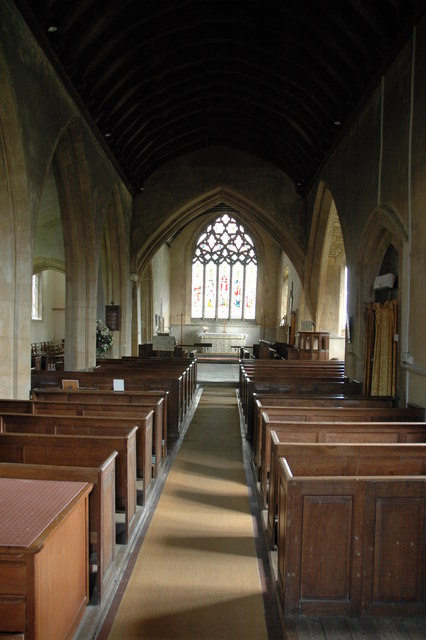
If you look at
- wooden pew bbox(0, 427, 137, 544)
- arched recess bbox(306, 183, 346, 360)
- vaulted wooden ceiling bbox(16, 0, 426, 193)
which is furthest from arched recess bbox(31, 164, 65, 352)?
wooden pew bbox(0, 427, 137, 544)

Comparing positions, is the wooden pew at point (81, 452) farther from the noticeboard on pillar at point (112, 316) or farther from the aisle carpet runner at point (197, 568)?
the noticeboard on pillar at point (112, 316)

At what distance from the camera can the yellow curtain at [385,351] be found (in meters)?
5.62

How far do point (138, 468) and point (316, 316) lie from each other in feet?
29.3

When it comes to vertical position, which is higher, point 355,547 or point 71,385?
point 71,385

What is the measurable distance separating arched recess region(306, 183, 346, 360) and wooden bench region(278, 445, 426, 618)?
832 cm

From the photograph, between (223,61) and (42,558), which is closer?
(42,558)

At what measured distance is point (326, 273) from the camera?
12055 millimetres

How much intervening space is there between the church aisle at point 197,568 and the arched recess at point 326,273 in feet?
23.8

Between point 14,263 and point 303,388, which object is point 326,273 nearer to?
point 303,388

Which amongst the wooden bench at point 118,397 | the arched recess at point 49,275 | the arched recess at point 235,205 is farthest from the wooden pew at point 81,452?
the arched recess at point 235,205

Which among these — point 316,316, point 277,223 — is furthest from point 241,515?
point 277,223

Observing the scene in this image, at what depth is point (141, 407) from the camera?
4.26 meters

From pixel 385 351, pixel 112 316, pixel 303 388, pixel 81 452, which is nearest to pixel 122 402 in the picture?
pixel 81 452

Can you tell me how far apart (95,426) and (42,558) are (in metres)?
1.91
